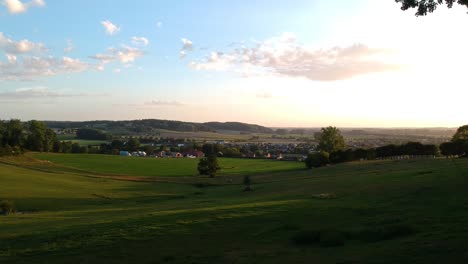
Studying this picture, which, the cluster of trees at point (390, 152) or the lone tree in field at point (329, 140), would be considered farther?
the lone tree in field at point (329, 140)

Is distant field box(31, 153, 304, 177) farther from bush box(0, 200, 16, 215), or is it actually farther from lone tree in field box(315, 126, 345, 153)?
bush box(0, 200, 16, 215)

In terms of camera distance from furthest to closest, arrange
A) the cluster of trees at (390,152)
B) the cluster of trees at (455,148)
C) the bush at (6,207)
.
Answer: the cluster of trees at (390,152), the cluster of trees at (455,148), the bush at (6,207)

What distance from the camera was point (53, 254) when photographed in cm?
1711

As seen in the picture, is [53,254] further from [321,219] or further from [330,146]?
[330,146]

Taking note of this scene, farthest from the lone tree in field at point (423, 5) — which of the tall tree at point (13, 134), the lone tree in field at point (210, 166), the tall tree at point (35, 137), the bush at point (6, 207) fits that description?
the tall tree at point (35, 137)

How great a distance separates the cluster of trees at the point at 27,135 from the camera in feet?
425

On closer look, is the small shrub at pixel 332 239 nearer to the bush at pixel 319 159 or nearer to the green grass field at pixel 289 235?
the green grass field at pixel 289 235

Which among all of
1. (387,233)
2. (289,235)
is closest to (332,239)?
(387,233)

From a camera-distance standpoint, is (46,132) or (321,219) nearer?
(321,219)

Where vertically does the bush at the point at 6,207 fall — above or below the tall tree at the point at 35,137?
below

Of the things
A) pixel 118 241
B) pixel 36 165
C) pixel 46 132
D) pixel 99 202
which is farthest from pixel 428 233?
pixel 46 132

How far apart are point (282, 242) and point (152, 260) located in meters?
5.15

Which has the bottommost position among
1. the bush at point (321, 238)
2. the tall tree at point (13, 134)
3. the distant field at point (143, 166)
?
the distant field at point (143, 166)

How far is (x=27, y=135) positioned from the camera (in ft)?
445
